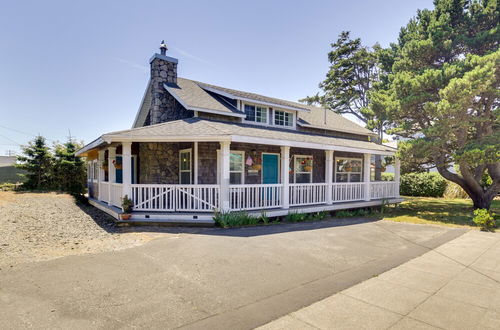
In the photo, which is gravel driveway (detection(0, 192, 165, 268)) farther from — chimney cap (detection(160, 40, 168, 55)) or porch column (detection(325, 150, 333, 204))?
chimney cap (detection(160, 40, 168, 55))

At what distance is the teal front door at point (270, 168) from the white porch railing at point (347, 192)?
8.56 ft

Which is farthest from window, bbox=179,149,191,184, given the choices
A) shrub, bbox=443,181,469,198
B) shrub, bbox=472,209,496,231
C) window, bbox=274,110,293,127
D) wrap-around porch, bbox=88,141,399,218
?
shrub, bbox=443,181,469,198

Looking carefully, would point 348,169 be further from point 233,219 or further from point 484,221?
point 233,219

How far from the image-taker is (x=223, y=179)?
8.52 metres

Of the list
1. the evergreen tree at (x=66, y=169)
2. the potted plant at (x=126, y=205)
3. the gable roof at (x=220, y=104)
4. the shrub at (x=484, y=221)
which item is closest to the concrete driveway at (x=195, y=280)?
the potted plant at (x=126, y=205)

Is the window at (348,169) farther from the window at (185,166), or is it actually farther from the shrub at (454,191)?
the shrub at (454,191)

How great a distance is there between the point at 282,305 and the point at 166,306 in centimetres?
154

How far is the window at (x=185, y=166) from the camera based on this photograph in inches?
421

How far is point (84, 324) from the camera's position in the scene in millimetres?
2939

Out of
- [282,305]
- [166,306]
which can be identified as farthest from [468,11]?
[166,306]

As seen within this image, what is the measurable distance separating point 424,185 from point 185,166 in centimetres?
1865

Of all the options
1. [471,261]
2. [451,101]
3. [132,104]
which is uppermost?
[132,104]

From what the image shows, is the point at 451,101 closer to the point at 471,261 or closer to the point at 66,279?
the point at 471,261

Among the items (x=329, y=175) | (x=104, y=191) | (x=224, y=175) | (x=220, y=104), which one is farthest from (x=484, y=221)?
(x=104, y=191)
